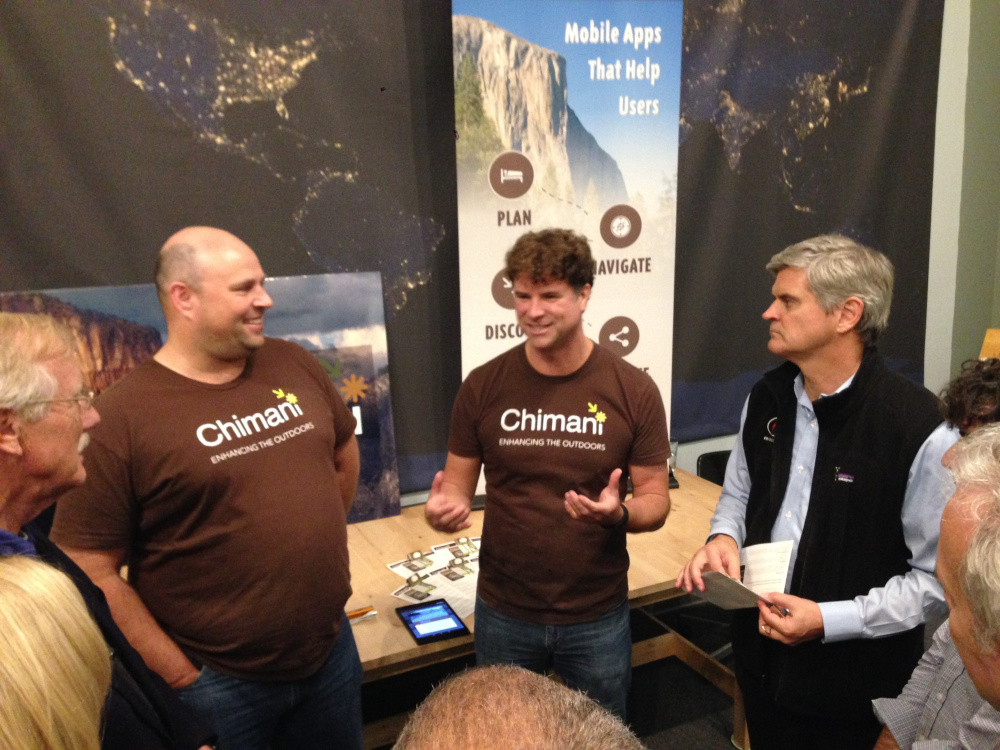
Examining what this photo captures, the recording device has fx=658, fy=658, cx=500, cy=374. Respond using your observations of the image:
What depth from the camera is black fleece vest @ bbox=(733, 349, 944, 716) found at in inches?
59.6

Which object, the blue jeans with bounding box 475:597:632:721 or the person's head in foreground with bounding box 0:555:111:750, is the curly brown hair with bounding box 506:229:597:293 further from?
the person's head in foreground with bounding box 0:555:111:750

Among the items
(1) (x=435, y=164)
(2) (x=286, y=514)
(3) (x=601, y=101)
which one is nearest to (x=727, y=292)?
(3) (x=601, y=101)

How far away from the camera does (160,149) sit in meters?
2.45

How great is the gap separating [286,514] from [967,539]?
1395 mm

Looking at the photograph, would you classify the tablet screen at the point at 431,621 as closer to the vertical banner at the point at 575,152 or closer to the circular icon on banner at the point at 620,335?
the vertical banner at the point at 575,152

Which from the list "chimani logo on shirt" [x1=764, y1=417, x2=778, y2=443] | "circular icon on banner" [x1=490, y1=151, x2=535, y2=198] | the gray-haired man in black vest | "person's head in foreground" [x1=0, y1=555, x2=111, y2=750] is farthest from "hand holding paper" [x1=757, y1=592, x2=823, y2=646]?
"circular icon on banner" [x1=490, y1=151, x2=535, y2=198]

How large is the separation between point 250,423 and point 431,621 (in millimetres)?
908

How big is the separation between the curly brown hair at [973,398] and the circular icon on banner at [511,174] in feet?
5.99

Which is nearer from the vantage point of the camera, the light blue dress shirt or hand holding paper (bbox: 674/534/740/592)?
the light blue dress shirt

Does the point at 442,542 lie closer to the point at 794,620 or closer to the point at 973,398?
the point at 794,620

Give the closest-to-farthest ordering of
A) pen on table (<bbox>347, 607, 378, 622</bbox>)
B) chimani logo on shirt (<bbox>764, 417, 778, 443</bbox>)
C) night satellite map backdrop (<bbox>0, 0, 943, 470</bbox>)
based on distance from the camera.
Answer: chimani logo on shirt (<bbox>764, 417, 778, 443</bbox>) → pen on table (<bbox>347, 607, 378, 622</bbox>) → night satellite map backdrop (<bbox>0, 0, 943, 470</bbox>)

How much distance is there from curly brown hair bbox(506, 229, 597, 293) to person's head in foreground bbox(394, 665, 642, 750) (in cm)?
122

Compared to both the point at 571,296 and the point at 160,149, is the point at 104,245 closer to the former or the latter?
the point at 160,149

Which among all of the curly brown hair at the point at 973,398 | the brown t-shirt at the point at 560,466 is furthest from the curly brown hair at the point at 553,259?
the curly brown hair at the point at 973,398
